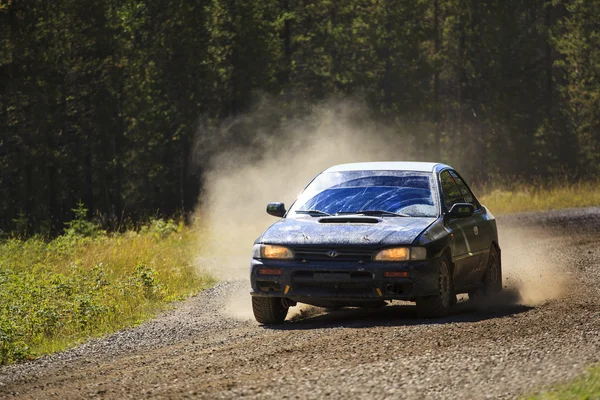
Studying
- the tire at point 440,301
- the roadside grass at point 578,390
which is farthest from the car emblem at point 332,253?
the roadside grass at point 578,390

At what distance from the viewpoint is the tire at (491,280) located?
12.4 metres

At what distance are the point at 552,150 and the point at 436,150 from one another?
6789mm

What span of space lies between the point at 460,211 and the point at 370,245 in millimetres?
1391

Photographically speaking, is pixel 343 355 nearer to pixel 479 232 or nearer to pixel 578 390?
pixel 578 390

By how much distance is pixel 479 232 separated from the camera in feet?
39.7

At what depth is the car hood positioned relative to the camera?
1025 cm

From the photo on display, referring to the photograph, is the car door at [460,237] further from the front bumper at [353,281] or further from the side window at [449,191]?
the front bumper at [353,281]

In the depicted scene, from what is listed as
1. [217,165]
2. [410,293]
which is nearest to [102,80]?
[217,165]

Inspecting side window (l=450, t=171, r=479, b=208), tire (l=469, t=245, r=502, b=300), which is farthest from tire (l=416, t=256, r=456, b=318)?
side window (l=450, t=171, r=479, b=208)

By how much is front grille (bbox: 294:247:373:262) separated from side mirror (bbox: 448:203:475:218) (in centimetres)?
136

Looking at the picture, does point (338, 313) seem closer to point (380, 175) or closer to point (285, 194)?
point (380, 175)

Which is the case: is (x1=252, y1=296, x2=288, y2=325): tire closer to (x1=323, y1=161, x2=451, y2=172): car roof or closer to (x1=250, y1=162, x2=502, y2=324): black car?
(x1=250, y1=162, x2=502, y2=324): black car

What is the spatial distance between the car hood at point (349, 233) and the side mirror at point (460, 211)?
305 mm

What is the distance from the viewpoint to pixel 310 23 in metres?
54.8
